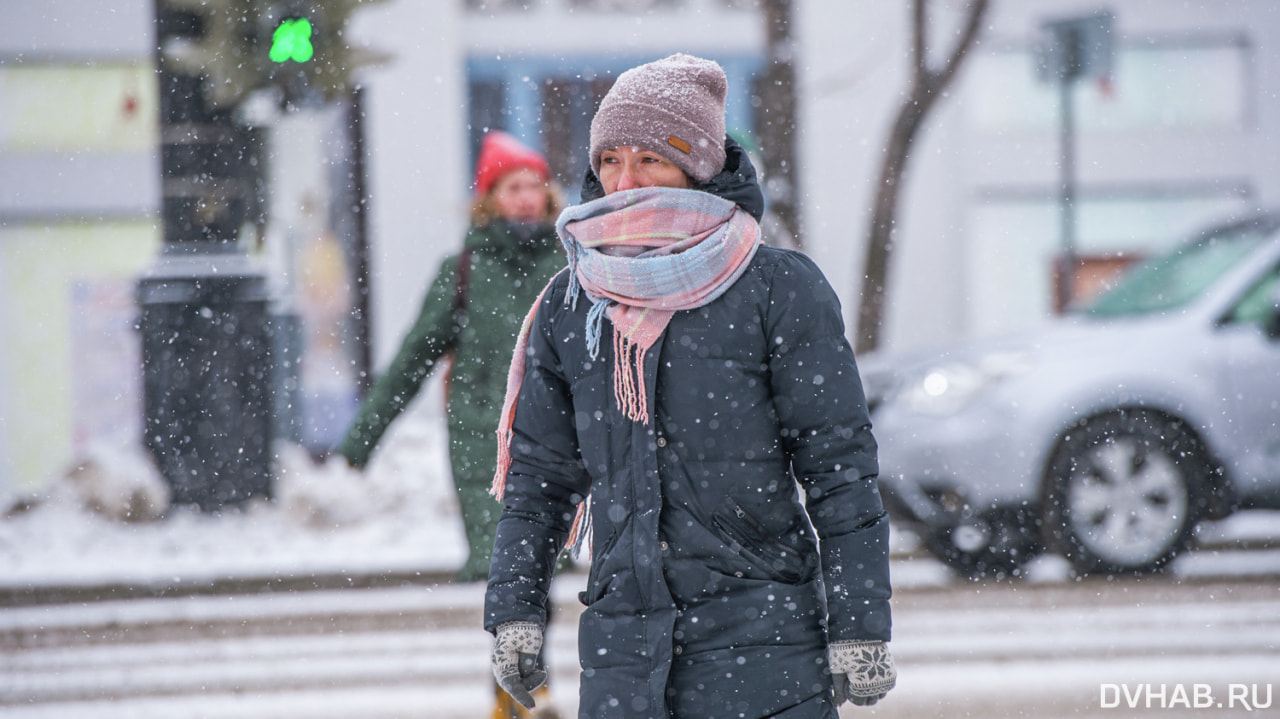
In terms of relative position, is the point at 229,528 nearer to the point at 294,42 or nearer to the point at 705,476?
the point at 294,42

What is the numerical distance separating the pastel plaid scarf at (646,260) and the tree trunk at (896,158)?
7419mm

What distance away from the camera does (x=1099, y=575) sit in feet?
20.0

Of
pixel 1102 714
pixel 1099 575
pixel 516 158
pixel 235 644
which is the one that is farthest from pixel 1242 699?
pixel 235 644

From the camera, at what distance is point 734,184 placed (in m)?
2.25

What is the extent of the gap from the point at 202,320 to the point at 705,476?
7055 mm

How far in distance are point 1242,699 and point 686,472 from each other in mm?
3087

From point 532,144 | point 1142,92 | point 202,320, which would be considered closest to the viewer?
point 202,320

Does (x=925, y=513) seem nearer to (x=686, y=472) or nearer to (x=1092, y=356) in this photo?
(x=1092, y=356)

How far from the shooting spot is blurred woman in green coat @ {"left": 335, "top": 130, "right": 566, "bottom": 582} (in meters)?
3.97

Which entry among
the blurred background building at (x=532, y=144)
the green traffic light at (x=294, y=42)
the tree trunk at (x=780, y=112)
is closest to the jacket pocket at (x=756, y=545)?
the green traffic light at (x=294, y=42)

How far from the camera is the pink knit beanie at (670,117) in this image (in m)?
2.19

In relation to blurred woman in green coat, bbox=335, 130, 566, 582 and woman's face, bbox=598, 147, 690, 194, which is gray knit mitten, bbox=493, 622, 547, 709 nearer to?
woman's face, bbox=598, 147, 690, 194
